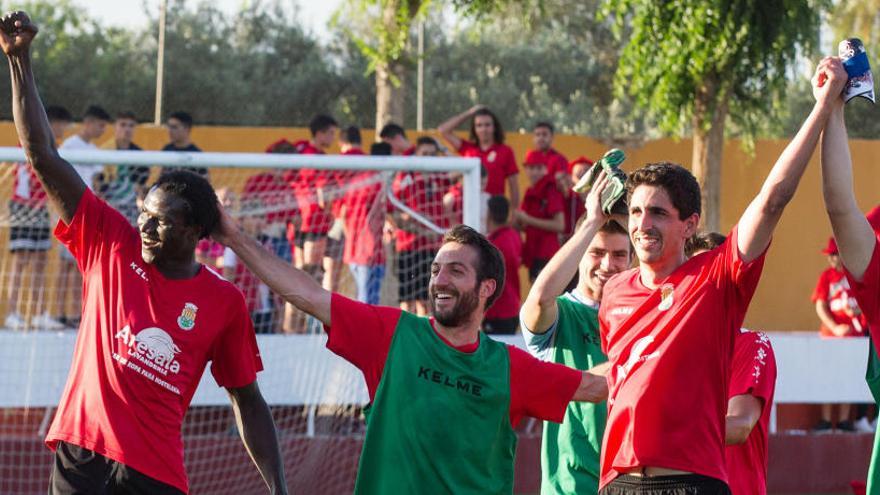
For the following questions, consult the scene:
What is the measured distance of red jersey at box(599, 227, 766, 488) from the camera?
14.5ft

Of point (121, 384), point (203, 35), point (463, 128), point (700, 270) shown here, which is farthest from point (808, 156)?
point (203, 35)

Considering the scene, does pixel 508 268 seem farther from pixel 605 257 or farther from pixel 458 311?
pixel 458 311

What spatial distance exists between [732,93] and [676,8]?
1.36 meters

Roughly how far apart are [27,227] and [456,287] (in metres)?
6.89

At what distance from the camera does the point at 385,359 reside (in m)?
4.61

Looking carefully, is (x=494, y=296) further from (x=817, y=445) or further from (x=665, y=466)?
(x=817, y=445)

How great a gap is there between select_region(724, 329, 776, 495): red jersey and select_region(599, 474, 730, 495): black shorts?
0.67 metres

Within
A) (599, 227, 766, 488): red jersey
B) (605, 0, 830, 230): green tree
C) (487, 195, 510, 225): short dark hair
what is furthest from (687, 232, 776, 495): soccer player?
(605, 0, 830, 230): green tree

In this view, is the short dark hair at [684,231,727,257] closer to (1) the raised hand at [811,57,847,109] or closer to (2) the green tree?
(1) the raised hand at [811,57,847,109]

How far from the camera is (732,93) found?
14.2 meters

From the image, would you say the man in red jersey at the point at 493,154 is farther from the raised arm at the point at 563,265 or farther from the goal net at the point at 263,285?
the raised arm at the point at 563,265

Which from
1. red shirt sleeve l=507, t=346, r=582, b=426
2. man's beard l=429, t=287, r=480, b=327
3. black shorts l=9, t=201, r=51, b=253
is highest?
→ black shorts l=9, t=201, r=51, b=253

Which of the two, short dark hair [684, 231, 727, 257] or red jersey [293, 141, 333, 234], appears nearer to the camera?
short dark hair [684, 231, 727, 257]

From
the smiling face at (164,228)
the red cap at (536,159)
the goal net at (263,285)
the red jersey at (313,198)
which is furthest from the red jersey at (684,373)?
the red cap at (536,159)
